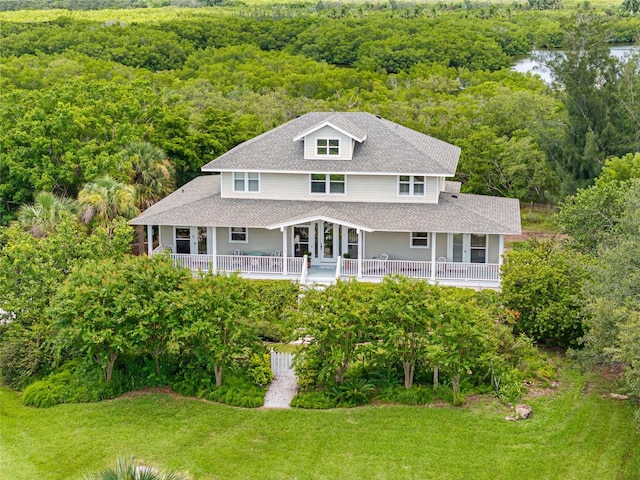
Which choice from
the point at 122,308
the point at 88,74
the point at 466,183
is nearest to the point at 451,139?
the point at 466,183

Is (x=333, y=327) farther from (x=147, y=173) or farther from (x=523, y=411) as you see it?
(x=147, y=173)

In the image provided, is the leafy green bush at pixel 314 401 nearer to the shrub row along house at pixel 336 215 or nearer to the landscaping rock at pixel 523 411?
the landscaping rock at pixel 523 411

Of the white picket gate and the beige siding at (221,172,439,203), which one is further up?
the beige siding at (221,172,439,203)

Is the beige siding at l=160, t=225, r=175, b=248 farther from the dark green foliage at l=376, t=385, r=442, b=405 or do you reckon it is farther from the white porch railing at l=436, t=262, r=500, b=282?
the dark green foliage at l=376, t=385, r=442, b=405

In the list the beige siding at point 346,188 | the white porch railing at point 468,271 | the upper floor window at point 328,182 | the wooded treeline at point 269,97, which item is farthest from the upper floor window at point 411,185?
the wooded treeline at point 269,97

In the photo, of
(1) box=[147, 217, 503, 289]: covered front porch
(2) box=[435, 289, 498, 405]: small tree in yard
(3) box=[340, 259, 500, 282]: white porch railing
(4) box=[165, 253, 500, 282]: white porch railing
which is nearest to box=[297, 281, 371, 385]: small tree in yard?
(2) box=[435, 289, 498, 405]: small tree in yard

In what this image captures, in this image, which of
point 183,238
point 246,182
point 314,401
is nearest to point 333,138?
point 246,182

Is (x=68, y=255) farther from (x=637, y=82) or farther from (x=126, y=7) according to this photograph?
(x=126, y=7)
